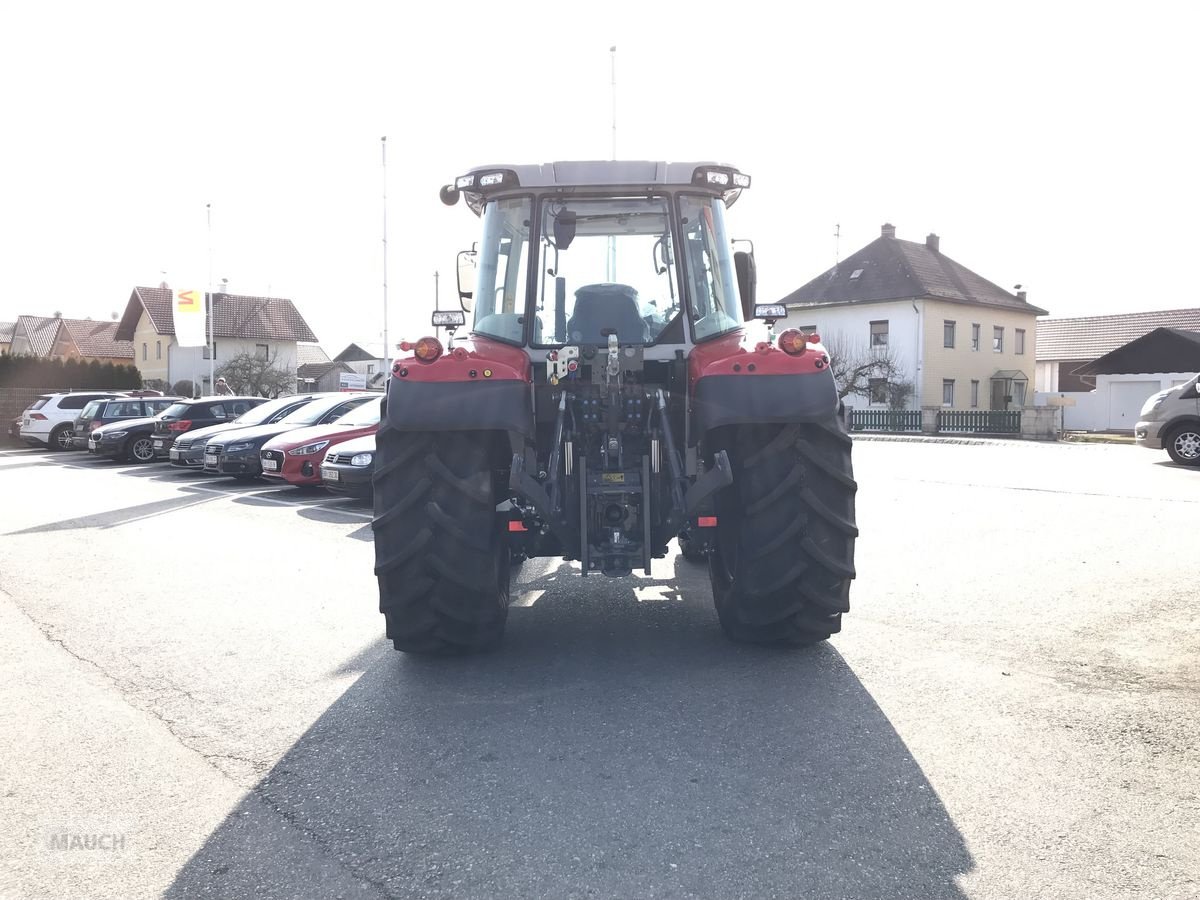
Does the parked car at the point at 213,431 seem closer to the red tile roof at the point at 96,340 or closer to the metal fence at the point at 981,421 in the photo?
the metal fence at the point at 981,421

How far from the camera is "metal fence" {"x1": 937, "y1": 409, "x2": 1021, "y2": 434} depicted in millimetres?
37531

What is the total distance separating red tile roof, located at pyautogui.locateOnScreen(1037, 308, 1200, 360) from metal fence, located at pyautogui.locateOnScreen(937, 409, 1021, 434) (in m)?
23.0

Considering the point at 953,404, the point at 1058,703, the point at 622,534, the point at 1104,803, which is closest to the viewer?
the point at 1104,803

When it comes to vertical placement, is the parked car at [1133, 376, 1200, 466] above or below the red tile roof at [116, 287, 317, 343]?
below

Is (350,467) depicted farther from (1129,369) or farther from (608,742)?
(1129,369)

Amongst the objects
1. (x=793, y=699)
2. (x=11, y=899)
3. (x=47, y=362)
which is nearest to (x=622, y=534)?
(x=793, y=699)

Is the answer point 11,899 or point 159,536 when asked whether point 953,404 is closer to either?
point 159,536

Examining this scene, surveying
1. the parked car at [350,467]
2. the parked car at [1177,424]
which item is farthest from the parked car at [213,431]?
the parked car at [1177,424]

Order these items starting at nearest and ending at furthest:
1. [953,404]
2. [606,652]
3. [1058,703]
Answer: [1058,703]
[606,652]
[953,404]

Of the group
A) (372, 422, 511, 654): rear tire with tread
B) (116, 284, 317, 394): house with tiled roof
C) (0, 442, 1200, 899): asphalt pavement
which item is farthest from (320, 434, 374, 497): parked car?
(116, 284, 317, 394): house with tiled roof

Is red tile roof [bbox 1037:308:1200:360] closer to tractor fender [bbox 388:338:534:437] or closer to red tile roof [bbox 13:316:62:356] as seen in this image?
tractor fender [bbox 388:338:534:437]

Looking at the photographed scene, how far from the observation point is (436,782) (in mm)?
3582

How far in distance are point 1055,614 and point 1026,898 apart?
4.02 meters

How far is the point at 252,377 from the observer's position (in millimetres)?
47500
